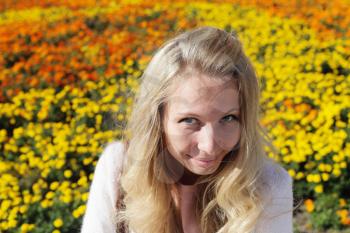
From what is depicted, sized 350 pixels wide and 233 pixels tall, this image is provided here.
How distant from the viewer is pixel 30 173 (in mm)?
3240

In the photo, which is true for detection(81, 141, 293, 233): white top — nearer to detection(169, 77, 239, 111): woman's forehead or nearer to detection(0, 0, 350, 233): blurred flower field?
detection(169, 77, 239, 111): woman's forehead

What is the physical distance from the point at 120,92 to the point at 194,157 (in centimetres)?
271

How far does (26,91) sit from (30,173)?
1.33m

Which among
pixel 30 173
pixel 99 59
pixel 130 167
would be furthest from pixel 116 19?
pixel 130 167

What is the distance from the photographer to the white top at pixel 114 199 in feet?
5.46

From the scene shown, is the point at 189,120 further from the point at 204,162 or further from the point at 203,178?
the point at 203,178

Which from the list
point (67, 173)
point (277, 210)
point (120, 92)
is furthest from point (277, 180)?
point (120, 92)

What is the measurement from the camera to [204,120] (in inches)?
57.5

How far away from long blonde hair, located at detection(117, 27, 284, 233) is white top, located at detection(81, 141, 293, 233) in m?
0.04

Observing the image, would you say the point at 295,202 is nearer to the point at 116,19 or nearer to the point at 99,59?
the point at 99,59

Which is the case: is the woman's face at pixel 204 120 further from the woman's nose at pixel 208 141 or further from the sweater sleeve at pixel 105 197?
the sweater sleeve at pixel 105 197

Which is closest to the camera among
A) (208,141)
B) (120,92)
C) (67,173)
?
(208,141)

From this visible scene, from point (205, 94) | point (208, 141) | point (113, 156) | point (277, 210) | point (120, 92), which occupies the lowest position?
point (120, 92)

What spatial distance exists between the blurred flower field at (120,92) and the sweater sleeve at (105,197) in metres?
0.45
